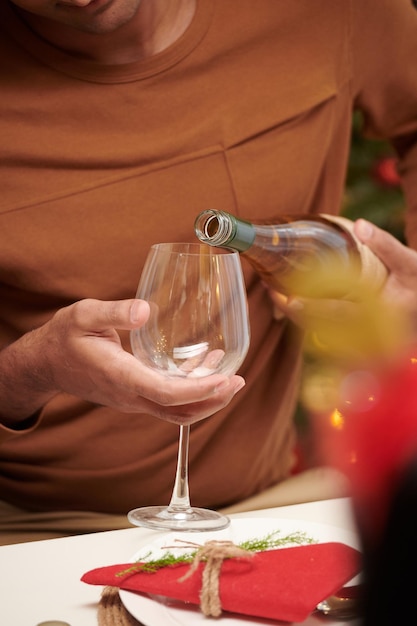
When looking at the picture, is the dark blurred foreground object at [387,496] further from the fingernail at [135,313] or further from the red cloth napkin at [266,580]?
the fingernail at [135,313]

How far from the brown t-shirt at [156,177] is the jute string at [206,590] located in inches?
23.0

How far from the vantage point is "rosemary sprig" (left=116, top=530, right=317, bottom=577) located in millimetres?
694

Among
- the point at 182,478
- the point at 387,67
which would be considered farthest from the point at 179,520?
the point at 387,67

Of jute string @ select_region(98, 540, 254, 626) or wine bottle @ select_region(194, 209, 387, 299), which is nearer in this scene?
jute string @ select_region(98, 540, 254, 626)

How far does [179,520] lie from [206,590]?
236 mm

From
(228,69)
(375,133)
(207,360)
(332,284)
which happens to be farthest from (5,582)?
(375,133)

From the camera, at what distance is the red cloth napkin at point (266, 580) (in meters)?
0.62

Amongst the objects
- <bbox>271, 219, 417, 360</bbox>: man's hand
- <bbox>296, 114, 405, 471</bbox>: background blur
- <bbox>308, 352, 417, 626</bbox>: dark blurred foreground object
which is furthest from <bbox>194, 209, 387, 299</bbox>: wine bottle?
<bbox>296, 114, 405, 471</bbox>: background blur

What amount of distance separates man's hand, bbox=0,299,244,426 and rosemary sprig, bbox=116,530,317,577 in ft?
0.47

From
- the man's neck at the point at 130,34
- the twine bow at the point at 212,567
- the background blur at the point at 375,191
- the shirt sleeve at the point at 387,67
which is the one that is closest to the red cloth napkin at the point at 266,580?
the twine bow at the point at 212,567

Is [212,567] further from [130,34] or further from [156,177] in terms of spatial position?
[130,34]

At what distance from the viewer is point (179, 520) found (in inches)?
34.6

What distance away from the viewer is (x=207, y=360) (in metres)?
0.86

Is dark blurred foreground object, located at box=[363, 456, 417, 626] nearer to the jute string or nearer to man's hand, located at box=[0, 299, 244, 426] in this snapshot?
the jute string
